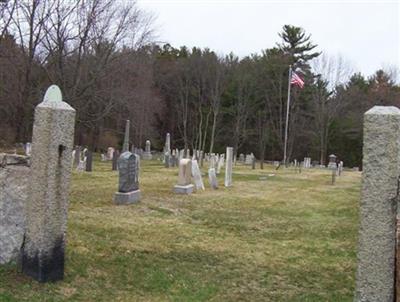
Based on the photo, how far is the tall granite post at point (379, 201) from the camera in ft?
14.6

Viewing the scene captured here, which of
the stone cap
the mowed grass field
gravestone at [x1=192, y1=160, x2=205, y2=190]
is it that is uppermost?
the stone cap

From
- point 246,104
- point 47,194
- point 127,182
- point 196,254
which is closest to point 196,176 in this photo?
point 127,182

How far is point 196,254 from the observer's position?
25.2ft

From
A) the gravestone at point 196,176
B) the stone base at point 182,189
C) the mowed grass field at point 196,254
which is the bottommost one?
the mowed grass field at point 196,254

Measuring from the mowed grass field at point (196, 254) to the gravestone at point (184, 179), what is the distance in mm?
1646

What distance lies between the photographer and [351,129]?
58.4 m

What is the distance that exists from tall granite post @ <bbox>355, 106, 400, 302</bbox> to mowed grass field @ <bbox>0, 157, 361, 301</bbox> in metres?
1.53

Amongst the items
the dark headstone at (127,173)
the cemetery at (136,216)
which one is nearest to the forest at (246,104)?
the cemetery at (136,216)

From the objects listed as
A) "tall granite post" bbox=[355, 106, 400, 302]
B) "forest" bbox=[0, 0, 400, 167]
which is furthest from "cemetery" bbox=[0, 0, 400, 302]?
"forest" bbox=[0, 0, 400, 167]

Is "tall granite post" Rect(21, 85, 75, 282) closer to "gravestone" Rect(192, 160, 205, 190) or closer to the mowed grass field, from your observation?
the mowed grass field

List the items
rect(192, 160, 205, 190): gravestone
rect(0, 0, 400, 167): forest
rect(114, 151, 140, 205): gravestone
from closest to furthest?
rect(114, 151, 140, 205): gravestone < rect(192, 160, 205, 190): gravestone < rect(0, 0, 400, 167): forest

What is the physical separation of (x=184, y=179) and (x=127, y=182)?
361 cm

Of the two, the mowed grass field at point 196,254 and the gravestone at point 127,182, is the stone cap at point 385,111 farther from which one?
the gravestone at point 127,182

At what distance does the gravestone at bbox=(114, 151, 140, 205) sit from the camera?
12.4 metres
